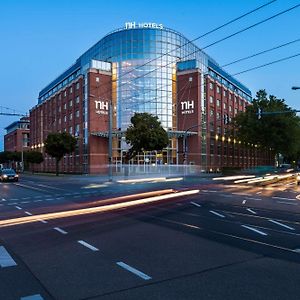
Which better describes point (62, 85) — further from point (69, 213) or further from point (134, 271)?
point (134, 271)

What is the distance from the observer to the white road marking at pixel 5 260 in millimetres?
7090

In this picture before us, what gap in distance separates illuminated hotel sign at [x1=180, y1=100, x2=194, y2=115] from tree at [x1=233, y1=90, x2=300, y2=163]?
8.78 metres

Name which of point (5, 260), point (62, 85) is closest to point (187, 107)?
point (62, 85)

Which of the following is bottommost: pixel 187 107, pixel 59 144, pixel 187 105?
pixel 59 144

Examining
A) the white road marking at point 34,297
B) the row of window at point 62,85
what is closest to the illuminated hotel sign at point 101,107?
the row of window at point 62,85

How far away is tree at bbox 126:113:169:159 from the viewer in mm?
49469

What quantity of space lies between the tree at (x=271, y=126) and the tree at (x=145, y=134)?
54.0 ft

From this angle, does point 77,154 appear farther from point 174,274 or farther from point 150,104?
point 174,274

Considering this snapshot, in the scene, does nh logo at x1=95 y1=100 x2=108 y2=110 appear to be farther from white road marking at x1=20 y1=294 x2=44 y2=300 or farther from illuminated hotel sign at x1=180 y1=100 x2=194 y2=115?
white road marking at x1=20 y1=294 x2=44 y2=300

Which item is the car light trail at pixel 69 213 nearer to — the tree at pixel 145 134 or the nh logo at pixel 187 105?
the tree at pixel 145 134

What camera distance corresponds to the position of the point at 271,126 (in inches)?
2325

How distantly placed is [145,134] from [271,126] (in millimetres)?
21778

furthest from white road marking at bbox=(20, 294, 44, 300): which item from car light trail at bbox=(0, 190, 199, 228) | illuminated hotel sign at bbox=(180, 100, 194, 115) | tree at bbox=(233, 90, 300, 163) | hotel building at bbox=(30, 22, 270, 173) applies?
illuminated hotel sign at bbox=(180, 100, 194, 115)

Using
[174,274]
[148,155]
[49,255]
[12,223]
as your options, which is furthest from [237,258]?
[148,155]
